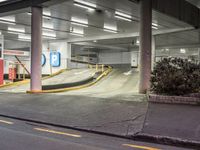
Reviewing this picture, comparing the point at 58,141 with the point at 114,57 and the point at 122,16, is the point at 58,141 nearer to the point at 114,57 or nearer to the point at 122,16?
the point at 122,16

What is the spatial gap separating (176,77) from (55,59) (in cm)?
2519

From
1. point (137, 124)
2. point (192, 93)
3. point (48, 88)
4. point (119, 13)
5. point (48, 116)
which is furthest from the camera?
point (119, 13)

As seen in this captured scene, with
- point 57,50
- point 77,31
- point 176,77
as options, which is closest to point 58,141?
point 176,77

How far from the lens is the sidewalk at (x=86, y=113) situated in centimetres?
807

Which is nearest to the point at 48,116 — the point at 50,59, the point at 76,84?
the point at 76,84

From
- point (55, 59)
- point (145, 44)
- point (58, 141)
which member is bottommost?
point (58, 141)

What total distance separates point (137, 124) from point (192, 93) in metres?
4.65

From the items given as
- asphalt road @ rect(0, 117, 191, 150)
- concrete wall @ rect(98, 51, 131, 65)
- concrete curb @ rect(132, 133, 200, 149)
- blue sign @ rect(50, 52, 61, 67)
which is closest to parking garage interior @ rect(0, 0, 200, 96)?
blue sign @ rect(50, 52, 61, 67)

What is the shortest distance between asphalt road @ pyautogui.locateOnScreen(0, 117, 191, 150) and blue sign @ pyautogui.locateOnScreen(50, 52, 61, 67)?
27181mm

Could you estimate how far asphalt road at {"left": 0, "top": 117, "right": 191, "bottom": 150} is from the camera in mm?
6340

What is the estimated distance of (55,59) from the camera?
35.7 metres

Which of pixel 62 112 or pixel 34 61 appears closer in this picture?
pixel 62 112

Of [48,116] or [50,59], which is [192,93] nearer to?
[48,116]

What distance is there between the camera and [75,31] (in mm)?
29984
